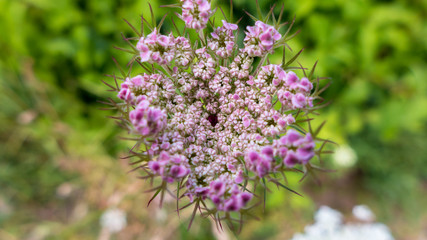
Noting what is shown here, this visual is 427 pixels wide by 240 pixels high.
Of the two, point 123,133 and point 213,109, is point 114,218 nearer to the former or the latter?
point 123,133

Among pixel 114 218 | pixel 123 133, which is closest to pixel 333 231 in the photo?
pixel 123 133

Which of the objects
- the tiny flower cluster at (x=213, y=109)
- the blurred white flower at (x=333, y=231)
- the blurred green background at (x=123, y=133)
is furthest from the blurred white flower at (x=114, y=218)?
the tiny flower cluster at (x=213, y=109)

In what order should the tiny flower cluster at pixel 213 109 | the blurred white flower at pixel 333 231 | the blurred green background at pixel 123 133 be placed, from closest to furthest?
the tiny flower cluster at pixel 213 109, the blurred white flower at pixel 333 231, the blurred green background at pixel 123 133

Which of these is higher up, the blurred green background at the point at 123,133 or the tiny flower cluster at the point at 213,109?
the tiny flower cluster at the point at 213,109

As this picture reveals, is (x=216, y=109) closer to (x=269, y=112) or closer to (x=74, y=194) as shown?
(x=269, y=112)

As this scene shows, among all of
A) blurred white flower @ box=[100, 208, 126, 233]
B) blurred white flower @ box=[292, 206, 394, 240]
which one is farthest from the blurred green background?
blurred white flower @ box=[292, 206, 394, 240]

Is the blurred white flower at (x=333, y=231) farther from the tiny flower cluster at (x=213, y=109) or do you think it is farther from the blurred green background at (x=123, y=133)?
the tiny flower cluster at (x=213, y=109)

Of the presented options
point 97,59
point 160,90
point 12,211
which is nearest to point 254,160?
point 160,90
